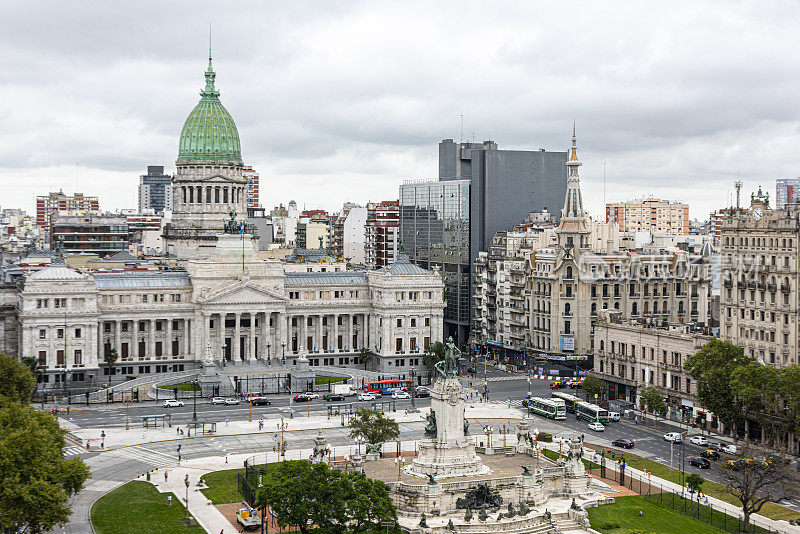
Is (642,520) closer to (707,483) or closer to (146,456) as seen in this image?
(707,483)

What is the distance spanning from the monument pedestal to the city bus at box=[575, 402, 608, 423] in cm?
4619

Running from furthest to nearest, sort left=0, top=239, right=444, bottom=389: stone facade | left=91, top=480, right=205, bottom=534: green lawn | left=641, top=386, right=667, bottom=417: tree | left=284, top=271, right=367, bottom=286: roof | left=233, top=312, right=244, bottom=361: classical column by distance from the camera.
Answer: left=284, top=271, right=367, bottom=286: roof
left=233, top=312, right=244, bottom=361: classical column
left=0, top=239, right=444, bottom=389: stone facade
left=641, top=386, right=667, bottom=417: tree
left=91, top=480, right=205, bottom=534: green lawn

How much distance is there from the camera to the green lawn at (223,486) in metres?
107

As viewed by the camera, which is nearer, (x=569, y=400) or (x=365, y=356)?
(x=569, y=400)

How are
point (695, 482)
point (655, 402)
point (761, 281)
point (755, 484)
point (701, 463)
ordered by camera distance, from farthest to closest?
point (655, 402) → point (761, 281) → point (701, 463) → point (695, 482) → point (755, 484)

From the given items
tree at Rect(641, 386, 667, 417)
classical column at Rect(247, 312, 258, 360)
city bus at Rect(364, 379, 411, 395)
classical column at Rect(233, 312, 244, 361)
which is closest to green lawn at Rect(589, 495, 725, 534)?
tree at Rect(641, 386, 667, 417)

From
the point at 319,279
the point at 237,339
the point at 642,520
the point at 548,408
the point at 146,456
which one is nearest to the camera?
the point at 642,520

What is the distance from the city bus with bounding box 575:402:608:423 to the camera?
148 meters

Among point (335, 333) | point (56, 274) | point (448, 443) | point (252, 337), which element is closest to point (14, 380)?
point (56, 274)

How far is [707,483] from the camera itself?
115m

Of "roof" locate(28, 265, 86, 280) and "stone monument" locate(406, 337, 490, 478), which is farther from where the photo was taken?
"roof" locate(28, 265, 86, 280)

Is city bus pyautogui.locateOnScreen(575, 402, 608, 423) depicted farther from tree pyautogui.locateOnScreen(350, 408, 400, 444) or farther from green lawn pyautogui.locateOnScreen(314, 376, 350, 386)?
green lawn pyautogui.locateOnScreen(314, 376, 350, 386)

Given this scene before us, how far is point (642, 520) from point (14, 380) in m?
81.8

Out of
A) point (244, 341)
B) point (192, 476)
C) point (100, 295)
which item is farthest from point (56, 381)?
point (192, 476)
